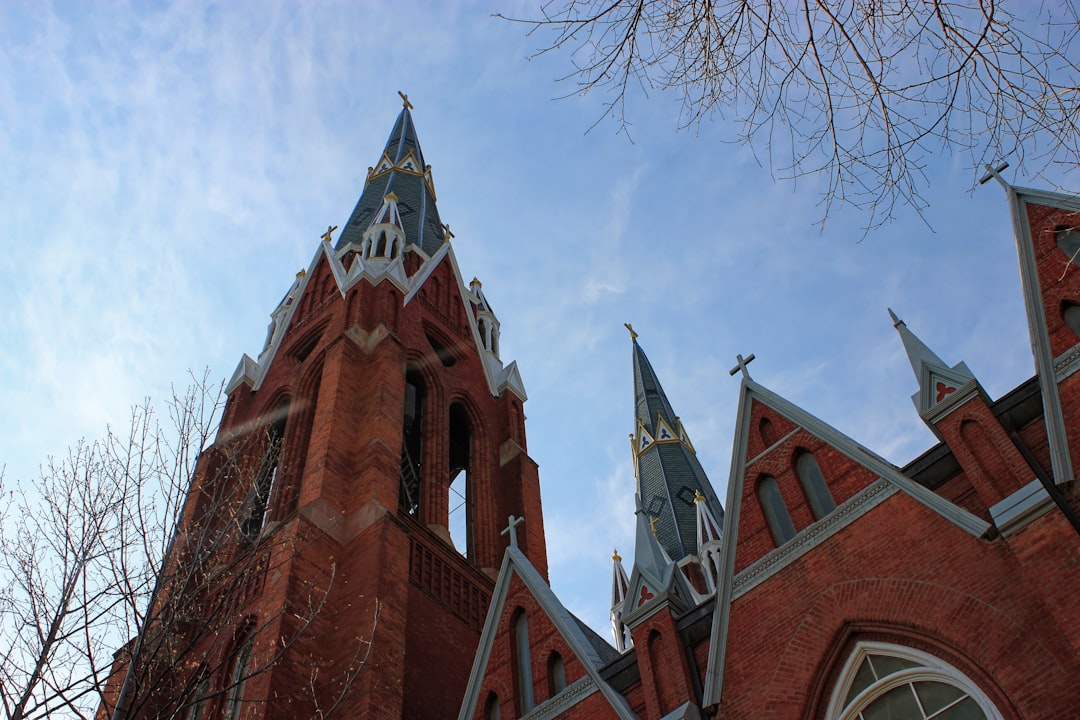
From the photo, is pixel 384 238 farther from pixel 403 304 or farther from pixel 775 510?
pixel 775 510

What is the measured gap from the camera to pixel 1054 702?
7930mm

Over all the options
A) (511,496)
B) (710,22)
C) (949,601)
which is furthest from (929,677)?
(511,496)

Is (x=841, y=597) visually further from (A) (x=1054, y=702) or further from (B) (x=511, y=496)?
(B) (x=511, y=496)

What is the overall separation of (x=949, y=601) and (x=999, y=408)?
2434 millimetres

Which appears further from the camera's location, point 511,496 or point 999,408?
point 511,496

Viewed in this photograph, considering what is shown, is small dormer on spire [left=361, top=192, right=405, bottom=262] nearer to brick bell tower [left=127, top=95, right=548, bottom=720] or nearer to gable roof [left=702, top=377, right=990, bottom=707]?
brick bell tower [left=127, top=95, right=548, bottom=720]

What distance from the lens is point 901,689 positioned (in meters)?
9.30

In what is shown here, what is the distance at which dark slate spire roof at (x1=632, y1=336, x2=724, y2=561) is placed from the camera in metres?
Answer: 38.5

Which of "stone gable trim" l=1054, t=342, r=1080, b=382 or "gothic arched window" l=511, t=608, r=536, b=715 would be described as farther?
"gothic arched window" l=511, t=608, r=536, b=715

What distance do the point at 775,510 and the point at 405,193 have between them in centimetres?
2818

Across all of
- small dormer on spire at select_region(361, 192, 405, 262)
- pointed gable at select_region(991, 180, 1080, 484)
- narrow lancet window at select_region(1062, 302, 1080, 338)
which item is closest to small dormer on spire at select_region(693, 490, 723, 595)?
small dormer on spire at select_region(361, 192, 405, 262)

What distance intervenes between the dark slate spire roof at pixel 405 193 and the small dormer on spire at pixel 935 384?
2149cm

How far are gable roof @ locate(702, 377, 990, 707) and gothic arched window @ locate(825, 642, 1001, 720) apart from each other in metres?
1.35

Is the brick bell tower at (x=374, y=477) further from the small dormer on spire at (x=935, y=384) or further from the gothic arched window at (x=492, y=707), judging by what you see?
Result: the small dormer on spire at (x=935, y=384)
